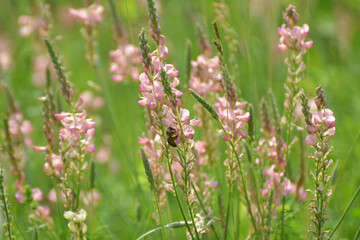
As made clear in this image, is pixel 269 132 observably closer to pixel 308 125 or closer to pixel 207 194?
pixel 207 194

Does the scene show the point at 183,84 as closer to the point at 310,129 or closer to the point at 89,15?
the point at 89,15

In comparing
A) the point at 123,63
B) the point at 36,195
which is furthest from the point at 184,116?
the point at 123,63

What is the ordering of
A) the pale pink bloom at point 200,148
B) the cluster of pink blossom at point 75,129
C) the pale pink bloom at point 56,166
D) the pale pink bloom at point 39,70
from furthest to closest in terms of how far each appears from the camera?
the pale pink bloom at point 39,70 < the pale pink bloom at point 200,148 < the pale pink bloom at point 56,166 < the cluster of pink blossom at point 75,129

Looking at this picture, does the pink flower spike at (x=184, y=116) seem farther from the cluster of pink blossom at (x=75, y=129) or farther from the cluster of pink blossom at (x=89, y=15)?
the cluster of pink blossom at (x=89, y=15)

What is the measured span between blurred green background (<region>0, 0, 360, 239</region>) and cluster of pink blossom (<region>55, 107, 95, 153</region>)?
0.37 metres

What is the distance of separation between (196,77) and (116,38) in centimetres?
62

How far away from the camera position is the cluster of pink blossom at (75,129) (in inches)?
55.4

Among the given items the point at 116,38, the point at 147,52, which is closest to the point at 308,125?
the point at 147,52

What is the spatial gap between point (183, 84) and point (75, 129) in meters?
1.26

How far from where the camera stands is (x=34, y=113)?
315 cm

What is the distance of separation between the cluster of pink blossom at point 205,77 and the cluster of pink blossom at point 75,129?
1.58 ft

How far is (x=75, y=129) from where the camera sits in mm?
1412

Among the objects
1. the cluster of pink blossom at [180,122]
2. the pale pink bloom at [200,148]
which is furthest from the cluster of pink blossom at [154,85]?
the pale pink bloom at [200,148]

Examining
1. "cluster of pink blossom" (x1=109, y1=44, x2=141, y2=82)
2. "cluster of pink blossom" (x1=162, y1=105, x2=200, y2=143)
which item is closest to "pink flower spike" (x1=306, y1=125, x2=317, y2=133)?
"cluster of pink blossom" (x1=162, y1=105, x2=200, y2=143)
